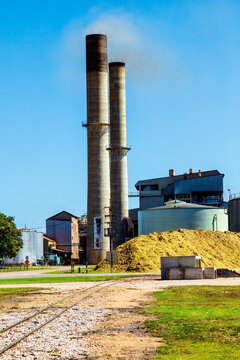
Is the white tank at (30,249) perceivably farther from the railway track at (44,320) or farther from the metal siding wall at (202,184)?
the railway track at (44,320)

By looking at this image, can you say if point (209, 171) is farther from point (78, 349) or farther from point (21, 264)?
point (78, 349)

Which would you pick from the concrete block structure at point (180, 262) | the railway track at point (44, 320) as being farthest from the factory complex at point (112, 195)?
the railway track at point (44, 320)

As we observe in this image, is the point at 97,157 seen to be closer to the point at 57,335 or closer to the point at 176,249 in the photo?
the point at 176,249

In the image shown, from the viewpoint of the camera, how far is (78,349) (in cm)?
1438

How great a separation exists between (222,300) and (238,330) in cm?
1017

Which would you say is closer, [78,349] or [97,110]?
[78,349]

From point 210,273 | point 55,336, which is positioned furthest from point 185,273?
point 55,336

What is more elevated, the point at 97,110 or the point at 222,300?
the point at 97,110

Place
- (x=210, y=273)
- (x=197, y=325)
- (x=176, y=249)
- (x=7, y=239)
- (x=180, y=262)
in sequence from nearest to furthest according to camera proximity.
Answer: (x=197, y=325) < (x=210, y=273) < (x=180, y=262) < (x=176, y=249) < (x=7, y=239)

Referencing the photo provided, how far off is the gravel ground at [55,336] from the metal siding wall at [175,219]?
6812 cm

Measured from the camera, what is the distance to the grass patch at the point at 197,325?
536 inches

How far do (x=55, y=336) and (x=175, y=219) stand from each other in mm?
75614

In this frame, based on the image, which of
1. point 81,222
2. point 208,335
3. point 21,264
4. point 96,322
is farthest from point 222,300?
point 81,222

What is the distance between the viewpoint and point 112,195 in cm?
10262
